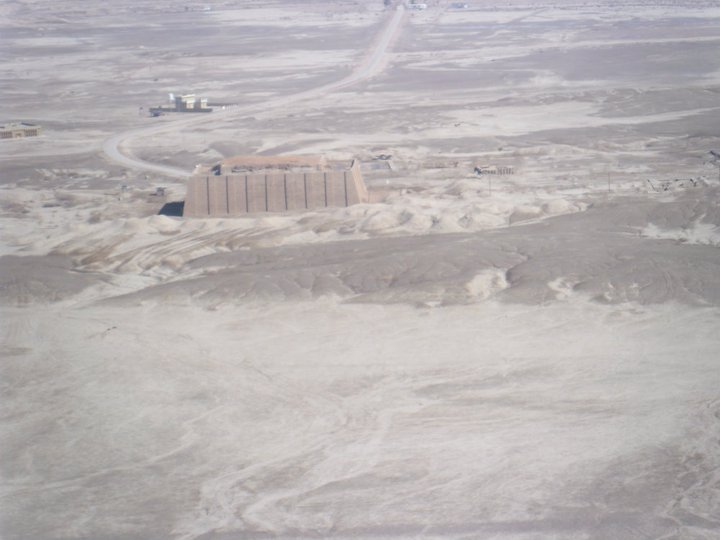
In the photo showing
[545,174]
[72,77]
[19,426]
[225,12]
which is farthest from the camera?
[225,12]

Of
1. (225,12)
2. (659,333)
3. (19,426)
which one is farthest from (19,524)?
(225,12)

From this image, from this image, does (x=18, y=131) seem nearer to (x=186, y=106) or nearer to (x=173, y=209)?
(x=186, y=106)

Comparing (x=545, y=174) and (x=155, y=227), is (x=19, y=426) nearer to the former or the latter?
(x=155, y=227)

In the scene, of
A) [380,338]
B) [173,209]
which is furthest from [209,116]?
[380,338]

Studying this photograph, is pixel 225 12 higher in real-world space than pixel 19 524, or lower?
higher

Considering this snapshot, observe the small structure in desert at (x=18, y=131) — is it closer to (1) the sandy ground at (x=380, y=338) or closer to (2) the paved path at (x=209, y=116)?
(1) the sandy ground at (x=380, y=338)

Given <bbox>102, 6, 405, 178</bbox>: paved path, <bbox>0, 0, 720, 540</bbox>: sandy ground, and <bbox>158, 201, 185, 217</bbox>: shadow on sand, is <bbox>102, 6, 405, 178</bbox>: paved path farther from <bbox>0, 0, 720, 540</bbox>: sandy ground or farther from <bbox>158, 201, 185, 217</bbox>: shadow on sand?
<bbox>158, 201, 185, 217</bbox>: shadow on sand

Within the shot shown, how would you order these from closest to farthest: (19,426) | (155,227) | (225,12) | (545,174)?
1. (19,426)
2. (155,227)
3. (545,174)
4. (225,12)
